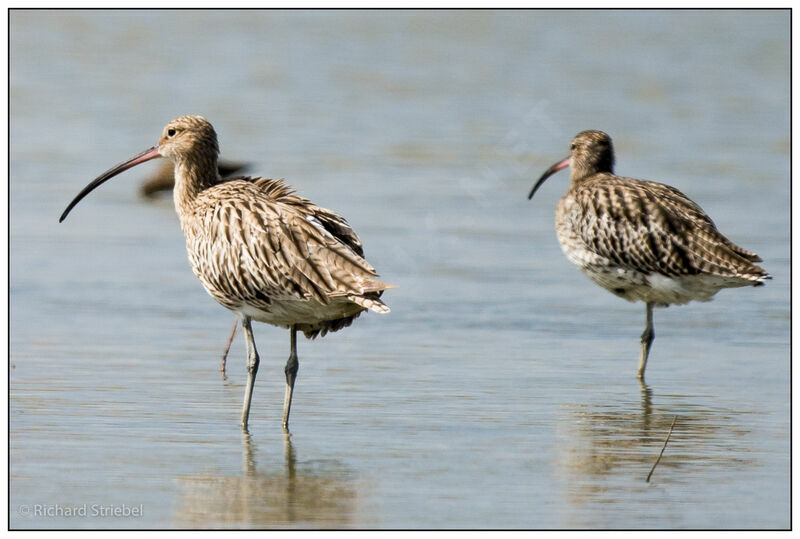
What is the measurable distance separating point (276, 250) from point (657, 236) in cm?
339

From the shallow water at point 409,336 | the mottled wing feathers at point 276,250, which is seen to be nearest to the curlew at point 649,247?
the shallow water at point 409,336

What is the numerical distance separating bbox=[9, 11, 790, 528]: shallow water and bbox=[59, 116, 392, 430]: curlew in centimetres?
58

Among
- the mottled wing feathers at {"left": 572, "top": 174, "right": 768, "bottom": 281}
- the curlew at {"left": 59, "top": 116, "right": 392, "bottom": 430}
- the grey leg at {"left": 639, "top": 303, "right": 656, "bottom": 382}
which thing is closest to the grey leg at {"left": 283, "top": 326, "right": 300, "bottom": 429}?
the curlew at {"left": 59, "top": 116, "right": 392, "bottom": 430}

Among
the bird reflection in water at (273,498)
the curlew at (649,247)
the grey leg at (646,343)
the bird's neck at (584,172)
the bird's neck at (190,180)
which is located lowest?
the grey leg at (646,343)

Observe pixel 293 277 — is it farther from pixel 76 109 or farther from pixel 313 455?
pixel 76 109

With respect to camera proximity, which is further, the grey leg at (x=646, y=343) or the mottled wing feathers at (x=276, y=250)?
the grey leg at (x=646, y=343)

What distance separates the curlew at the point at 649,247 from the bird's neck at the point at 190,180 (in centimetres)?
300

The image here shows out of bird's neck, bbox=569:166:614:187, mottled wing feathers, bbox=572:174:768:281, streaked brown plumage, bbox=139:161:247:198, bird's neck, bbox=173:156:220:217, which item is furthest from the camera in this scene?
streaked brown plumage, bbox=139:161:247:198

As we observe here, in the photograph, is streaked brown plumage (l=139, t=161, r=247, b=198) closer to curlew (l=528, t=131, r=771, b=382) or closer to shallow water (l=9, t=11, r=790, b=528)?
shallow water (l=9, t=11, r=790, b=528)

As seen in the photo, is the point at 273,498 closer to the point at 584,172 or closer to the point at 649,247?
the point at 649,247

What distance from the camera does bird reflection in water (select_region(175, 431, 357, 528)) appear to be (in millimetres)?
6395

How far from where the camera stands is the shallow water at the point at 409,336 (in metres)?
6.88

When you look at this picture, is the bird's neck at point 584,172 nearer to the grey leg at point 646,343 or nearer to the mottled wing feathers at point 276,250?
the grey leg at point 646,343

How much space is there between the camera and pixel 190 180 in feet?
29.6
